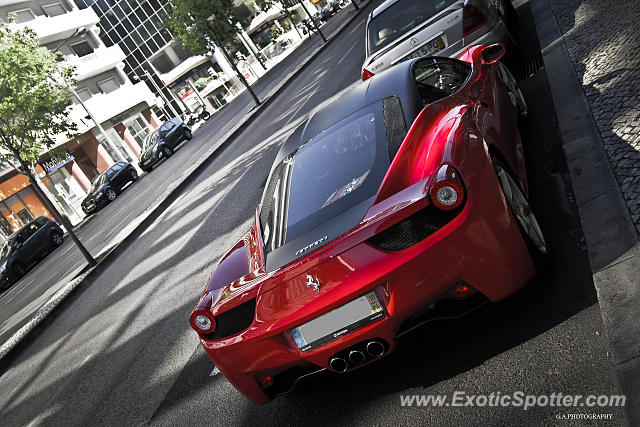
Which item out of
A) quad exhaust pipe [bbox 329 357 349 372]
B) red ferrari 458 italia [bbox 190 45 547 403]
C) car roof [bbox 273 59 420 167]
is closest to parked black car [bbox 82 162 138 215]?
car roof [bbox 273 59 420 167]

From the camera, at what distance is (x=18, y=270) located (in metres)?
21.5

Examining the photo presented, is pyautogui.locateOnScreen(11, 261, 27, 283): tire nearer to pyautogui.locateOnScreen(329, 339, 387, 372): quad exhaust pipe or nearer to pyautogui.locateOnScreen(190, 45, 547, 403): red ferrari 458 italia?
pyautogui.locateOnScreen(190, 45, 547, 403): red ferrari 458 italia

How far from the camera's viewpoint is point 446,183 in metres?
2.73

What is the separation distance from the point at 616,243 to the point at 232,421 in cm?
256

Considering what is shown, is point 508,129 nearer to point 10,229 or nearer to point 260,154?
point 260,154

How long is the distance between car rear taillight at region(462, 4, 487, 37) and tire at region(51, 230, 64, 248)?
21208mm

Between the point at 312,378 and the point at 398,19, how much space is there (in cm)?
605

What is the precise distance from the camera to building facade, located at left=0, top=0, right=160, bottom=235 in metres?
35.6

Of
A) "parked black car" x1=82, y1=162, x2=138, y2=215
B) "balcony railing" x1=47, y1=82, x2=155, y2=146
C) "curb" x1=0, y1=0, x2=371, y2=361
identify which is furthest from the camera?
"balcony railing" x1=47, y1=82, x2=155, y2=146

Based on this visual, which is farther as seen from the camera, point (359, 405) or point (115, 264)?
point (115, 264)

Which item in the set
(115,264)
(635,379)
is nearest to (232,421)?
(635,379)

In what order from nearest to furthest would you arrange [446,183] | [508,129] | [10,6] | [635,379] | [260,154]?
[635,379] → [446,183] → [508,129] → [260,154] → [10,6]

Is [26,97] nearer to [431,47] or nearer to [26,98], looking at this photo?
[26,98]

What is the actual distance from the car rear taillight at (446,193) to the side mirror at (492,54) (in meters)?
2.38
